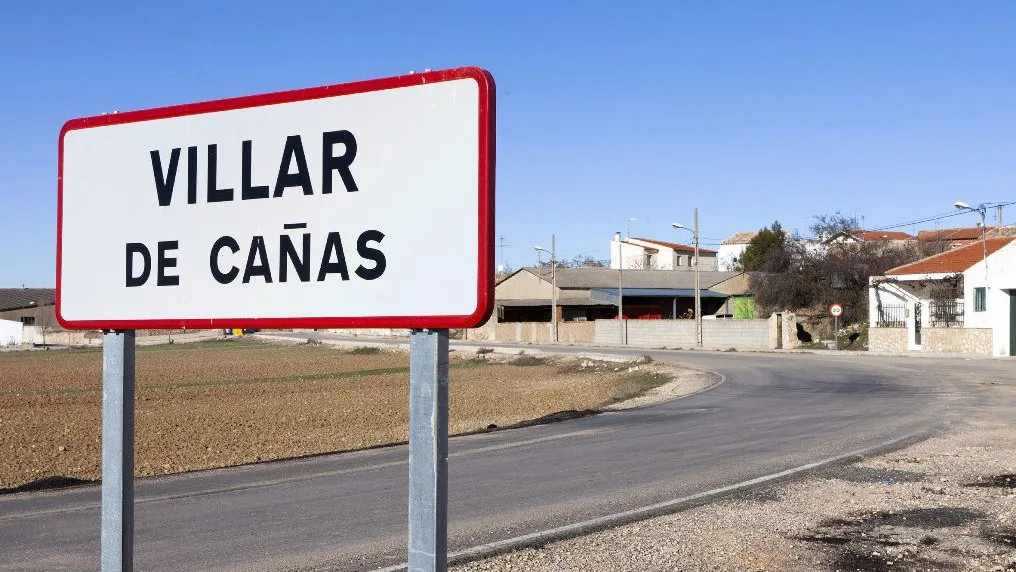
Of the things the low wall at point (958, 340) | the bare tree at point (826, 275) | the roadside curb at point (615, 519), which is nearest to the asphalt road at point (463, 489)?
the roadside curb at point (615, 519)

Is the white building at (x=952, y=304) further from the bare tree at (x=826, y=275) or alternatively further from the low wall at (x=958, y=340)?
the bare tree at (x=826, y=275)

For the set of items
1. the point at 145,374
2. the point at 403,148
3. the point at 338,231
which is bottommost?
the point at 145,374

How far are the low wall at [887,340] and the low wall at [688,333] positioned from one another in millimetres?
7867

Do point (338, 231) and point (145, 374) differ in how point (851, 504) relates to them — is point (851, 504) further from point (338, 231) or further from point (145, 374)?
point (145, 374)

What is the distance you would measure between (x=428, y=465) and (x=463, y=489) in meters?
9.53

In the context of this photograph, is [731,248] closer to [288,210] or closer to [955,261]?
[955,261]

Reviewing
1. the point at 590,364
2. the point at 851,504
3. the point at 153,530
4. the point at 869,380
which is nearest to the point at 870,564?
the point at 851,504

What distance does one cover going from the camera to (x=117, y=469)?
2.75 metres

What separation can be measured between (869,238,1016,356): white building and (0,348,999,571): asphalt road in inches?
894

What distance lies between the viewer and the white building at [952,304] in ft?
138

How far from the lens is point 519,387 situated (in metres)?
34.5

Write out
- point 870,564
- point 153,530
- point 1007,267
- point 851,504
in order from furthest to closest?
point 1007,267 → point 851,504 → point 153,530 → point 870,564

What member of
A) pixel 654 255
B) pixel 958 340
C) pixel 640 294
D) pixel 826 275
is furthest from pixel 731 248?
pixel 958 340

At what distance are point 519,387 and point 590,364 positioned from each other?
469 inches
